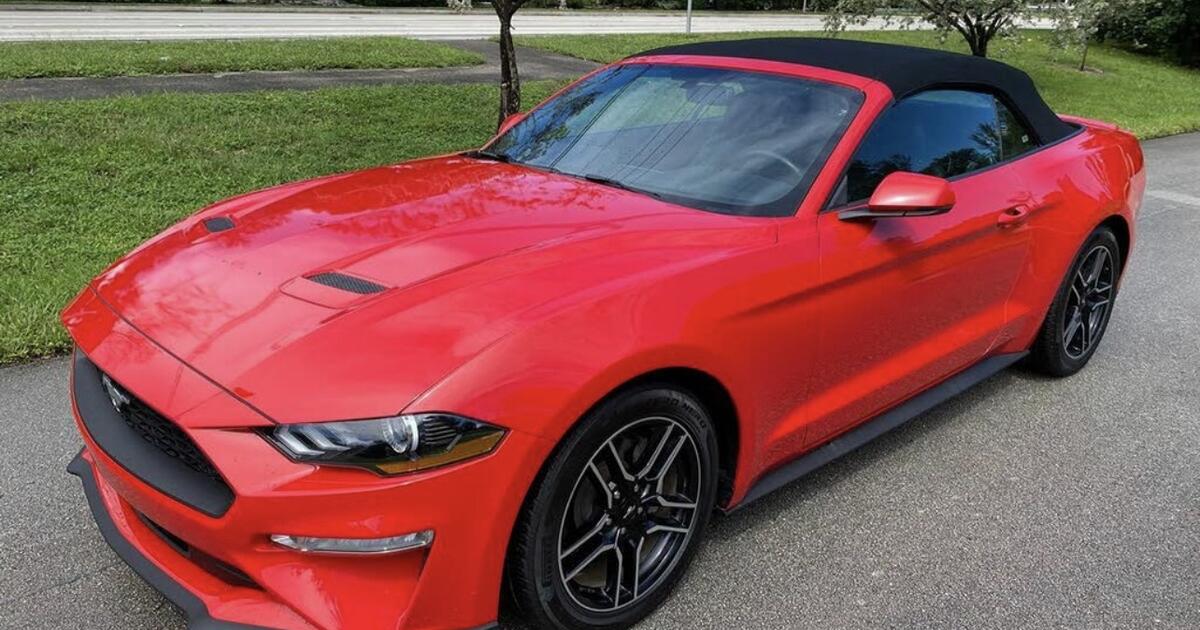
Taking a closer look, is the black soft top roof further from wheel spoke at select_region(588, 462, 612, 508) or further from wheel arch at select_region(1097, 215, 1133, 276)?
wheel spoke at select_region(588, 462, 612, 508)

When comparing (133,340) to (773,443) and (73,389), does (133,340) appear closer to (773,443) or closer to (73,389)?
(73,389)

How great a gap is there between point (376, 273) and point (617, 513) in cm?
90

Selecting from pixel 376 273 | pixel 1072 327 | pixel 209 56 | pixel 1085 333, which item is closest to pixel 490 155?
pixel 376 273

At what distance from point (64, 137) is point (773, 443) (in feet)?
22.5

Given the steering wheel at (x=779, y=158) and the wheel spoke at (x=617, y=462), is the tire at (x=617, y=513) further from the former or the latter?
the steering wheel at (x=779, y=158)

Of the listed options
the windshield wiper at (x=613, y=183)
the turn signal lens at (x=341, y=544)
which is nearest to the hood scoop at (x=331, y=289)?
the turn signal lens at (x=341, y=544)

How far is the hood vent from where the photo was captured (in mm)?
2820

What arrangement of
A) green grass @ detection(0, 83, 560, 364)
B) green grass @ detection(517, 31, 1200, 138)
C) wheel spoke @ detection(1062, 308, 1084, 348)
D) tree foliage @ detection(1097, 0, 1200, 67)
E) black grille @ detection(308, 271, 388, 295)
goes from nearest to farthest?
black grille @ detection(308, 271, 388, 295), wheel spoke @ detection(1062, 308, 1084, 348), green grass @ detection(0, 83, 560, 364), green grass @ detection(517, 31, 1200, 138), tree foliage @ detection(1097, 0, 1200, 67)

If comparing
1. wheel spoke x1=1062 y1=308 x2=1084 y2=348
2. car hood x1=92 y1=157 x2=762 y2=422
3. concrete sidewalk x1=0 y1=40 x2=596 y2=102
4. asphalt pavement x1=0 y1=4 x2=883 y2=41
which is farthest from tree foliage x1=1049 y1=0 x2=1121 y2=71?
car hood x1=92 y1=157 x2=762 y2=422

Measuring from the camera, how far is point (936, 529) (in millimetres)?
3066

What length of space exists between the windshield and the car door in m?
0.17

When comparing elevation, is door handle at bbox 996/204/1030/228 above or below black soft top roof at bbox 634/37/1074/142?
below

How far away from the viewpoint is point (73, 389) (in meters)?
2.48

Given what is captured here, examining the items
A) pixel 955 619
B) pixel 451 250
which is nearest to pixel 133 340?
pixel 451 250
